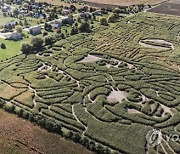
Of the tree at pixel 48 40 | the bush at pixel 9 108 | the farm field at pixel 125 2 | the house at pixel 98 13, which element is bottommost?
the farm field at pixel 125 2

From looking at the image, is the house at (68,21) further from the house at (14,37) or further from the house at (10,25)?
the house at (14,37)

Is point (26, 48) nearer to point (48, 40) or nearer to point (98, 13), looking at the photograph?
point (48, 40)

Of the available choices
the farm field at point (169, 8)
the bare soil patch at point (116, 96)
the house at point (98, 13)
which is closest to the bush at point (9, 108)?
the bare soil patch at point (116, 96)

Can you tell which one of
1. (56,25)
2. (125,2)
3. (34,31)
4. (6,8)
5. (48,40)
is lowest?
(125,2)

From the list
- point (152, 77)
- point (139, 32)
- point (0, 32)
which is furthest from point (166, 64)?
point (0, 32)

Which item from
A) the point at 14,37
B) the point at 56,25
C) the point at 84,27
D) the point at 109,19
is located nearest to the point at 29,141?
the point at 14,37

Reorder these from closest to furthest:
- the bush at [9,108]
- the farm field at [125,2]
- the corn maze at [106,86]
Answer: the corn maze at [106,86] < the bush at [9,108] < the farm field at [125,2]

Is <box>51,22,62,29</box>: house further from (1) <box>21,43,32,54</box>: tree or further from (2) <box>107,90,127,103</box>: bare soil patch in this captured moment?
(2) <box>107,90,127,103</box>: bare soil patch
